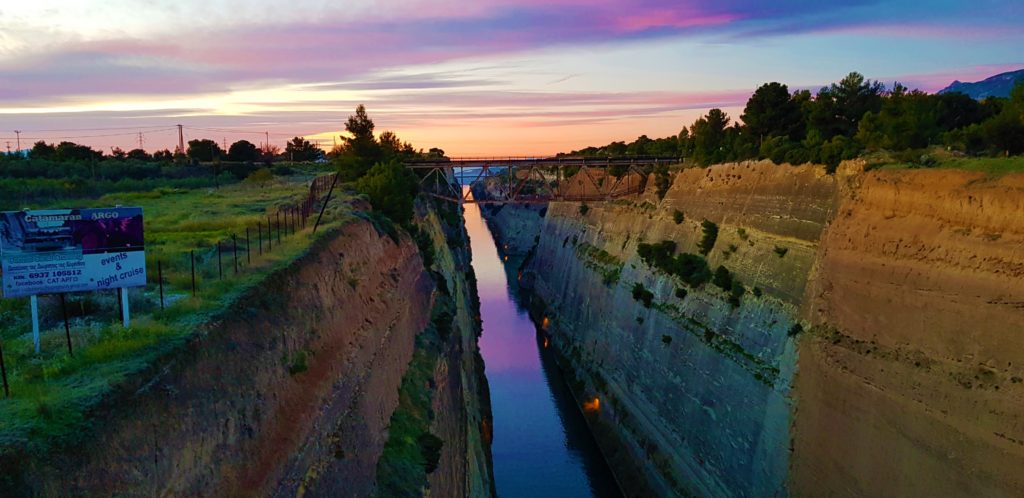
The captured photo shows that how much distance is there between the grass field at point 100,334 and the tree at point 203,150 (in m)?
60.1

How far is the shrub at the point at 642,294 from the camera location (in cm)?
3312

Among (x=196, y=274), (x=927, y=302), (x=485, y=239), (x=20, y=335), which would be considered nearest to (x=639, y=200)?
(x=927, y=302)

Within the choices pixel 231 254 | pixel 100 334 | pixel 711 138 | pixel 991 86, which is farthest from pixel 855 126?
pixel 991 86

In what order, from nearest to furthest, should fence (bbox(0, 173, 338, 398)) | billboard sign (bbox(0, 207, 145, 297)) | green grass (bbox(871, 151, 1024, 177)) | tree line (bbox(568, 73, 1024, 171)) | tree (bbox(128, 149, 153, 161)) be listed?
1. billboard sign (bbox(0, 207, 145, 297))
2. fence (bbox(0, 173, 338, 398))
3. green grass (bbox(871, 151, 1024, 177))
4. tree line (bbox(568, 73, 1024, 171))
5. tree (bbox(128, 149, 153, 161))

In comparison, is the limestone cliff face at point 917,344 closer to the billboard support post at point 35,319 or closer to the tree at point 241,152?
the billboard support post at point 35,319

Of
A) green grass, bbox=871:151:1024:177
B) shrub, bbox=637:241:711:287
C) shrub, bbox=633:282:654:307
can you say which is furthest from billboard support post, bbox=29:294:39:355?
shrub, bbox=633:282:654:307

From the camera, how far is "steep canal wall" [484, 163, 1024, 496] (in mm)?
15258

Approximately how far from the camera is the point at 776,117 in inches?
1481

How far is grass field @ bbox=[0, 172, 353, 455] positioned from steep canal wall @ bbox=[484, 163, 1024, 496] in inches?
621

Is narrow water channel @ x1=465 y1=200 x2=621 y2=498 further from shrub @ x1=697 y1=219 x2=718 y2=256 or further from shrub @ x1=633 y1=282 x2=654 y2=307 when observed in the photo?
shrub @ x1=697 y1=219 x2=718 y2=256

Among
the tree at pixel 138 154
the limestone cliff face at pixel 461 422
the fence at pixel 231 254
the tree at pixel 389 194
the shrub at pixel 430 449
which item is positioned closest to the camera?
the fence at pixel 231 254

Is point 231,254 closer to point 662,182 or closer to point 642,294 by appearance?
point 642,294

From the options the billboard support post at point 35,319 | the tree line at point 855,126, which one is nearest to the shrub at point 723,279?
the tree line at point 855,126

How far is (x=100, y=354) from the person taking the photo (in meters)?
8.77
